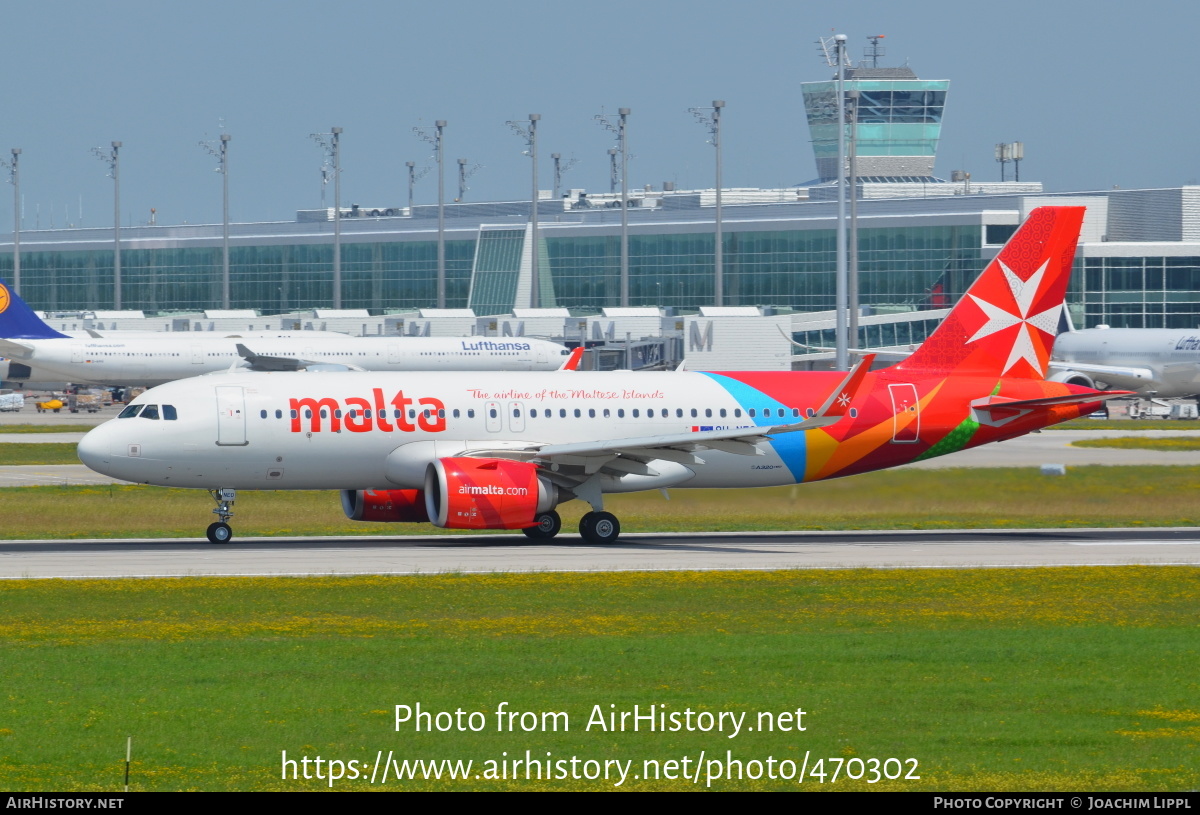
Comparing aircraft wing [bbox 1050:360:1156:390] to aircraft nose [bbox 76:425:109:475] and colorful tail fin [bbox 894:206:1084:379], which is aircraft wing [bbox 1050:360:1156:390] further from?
aircraft nose [bbox 76:425:109:475]

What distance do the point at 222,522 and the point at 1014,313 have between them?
19583 mm

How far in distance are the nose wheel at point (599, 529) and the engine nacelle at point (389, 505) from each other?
3.66 meters

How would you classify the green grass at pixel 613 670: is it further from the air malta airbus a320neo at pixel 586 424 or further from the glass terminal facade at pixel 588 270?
the glass terminal facade at pixel 588 270

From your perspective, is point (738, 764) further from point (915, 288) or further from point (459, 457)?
point (915, 288)

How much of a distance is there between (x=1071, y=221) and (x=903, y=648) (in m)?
22.3

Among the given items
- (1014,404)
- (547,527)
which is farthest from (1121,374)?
(547,527)

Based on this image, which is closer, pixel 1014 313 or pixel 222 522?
pixel 222 522

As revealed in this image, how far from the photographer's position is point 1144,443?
69.6 meters

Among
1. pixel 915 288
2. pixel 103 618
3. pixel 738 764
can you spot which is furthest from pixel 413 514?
pixel 915 288

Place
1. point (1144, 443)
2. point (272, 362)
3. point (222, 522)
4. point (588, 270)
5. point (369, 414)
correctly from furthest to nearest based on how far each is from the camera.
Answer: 1. point (588, 270)
2. point (272, 362)
3. point (1144, 443)
4. point (222, 522)
5. point (369, 414)

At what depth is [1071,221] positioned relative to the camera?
4191cm

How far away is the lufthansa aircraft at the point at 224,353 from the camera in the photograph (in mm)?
104750

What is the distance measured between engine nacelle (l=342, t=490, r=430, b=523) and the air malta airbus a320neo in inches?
1.3

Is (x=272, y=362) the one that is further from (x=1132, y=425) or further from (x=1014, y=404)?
(x=1014, y=404)
